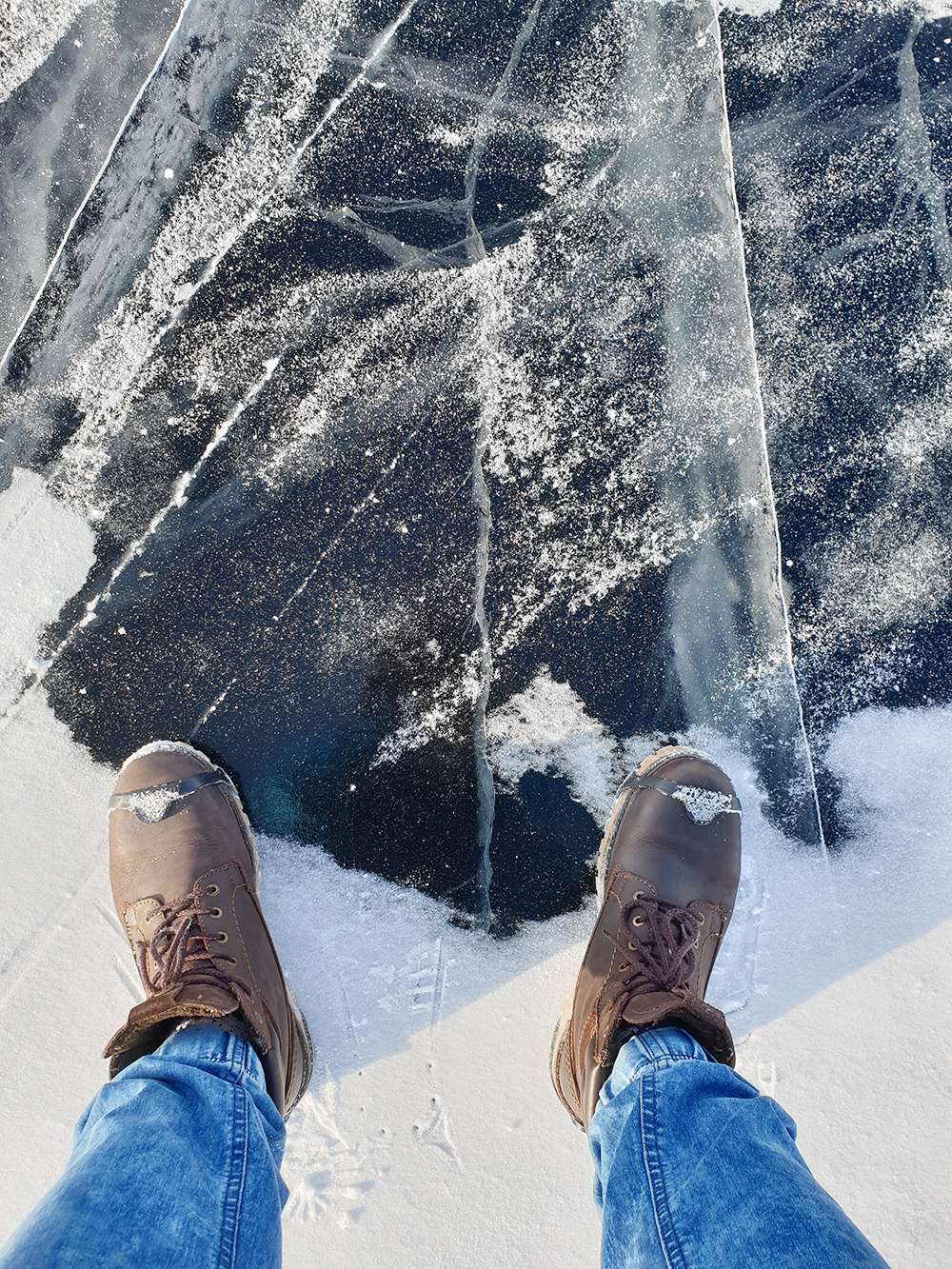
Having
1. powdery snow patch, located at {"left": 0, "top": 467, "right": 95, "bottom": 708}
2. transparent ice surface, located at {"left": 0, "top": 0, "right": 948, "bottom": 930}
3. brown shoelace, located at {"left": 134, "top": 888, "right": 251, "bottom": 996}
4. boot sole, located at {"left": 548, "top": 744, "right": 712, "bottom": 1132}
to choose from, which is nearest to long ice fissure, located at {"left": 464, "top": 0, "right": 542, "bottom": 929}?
transparent ice surface, located at {"left": 0, "top": 0, "right": 948, "bottom": 930}

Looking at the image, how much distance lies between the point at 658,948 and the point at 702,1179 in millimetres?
503

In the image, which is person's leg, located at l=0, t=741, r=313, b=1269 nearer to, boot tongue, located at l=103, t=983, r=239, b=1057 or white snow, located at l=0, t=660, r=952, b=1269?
boot tongue, located at l=103, t=983, r=239, b=1057

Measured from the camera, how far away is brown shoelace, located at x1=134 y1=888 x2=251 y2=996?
5.24 feet

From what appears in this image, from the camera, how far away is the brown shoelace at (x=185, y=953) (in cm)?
160

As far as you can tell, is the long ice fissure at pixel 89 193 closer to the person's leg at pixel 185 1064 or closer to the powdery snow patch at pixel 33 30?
the powdery snow patch at pixel 33 30

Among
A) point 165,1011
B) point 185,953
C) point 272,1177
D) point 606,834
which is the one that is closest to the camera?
point 272,1177

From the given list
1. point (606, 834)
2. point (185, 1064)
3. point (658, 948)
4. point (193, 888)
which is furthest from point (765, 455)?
point (185, 1064)

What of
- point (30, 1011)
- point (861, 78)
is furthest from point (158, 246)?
point (30, 1011)

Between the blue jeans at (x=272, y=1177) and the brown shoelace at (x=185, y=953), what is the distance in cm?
14

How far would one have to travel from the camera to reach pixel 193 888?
5.54 feet

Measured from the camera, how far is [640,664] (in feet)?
5.82

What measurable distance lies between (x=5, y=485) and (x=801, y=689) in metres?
2.10

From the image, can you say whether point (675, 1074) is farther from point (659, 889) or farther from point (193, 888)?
point (193, 888)

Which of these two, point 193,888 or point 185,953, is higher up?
point 193,888
